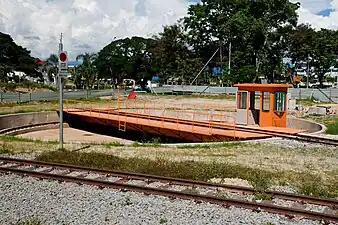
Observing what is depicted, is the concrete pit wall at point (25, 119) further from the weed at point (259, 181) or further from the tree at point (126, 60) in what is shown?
the tree at point (126, 60)

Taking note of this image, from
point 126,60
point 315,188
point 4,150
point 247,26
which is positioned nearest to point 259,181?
point 315,188

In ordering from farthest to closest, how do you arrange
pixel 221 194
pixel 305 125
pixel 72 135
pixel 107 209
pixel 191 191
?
pixel 72 135 < pixel 305 125 < pixel 191 191 < pixel 221 194 < pixel 107 209

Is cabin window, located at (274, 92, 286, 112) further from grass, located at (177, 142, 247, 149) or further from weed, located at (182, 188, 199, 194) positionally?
weed, located at (182, 188, 199, 194)

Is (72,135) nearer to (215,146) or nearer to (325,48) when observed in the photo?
(215,146)

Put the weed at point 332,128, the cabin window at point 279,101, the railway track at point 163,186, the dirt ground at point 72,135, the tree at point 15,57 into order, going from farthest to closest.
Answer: the tree at point 15,57 < the dirt ground at point 72,135 < the weed at point 332,128 < the cabin window at point 279,101 < the railway track at point 163,186

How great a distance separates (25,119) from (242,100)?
15470mm

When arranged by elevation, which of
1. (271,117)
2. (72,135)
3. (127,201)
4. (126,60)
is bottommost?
(72,135)

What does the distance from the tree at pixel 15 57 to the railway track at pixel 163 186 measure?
308 ft

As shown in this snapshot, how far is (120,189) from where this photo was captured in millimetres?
10320

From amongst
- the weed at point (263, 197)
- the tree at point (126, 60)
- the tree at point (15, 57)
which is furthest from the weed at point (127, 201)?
the tree at point (15, 57)

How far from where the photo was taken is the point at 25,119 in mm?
29719

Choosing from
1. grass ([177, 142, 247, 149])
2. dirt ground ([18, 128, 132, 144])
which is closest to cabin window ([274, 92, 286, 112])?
grass ([177, 142, 247, 149])

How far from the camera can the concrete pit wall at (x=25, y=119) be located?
90.9ft

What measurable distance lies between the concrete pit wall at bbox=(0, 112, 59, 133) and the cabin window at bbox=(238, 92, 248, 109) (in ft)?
48.4
